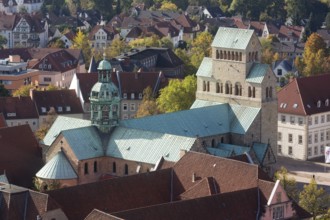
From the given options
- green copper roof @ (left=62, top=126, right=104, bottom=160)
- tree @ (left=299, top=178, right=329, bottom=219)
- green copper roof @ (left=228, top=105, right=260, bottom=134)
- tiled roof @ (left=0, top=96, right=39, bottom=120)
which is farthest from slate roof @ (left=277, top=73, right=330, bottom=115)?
green copper roof @ (left=62, top=126, right=104, bottom=160)

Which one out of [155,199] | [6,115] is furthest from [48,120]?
[155,199]

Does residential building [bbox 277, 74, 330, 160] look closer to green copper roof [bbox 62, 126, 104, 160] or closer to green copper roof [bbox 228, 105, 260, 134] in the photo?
green copper roof [bbox 228, 105, 260, 134]

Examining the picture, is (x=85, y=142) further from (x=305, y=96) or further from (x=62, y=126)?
(x=305, y=96)

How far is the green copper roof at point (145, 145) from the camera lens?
4313 inches

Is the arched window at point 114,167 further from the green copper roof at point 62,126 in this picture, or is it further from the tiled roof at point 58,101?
the tiled roof at point 58,101

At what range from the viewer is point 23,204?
91.4 m

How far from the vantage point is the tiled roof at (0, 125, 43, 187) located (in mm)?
113062

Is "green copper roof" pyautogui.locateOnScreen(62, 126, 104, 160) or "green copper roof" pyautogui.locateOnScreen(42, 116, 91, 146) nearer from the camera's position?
"green copper roof" pyautogui.locateOnScreen(62, 126, 104, 160)

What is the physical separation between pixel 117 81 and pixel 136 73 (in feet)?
11.9

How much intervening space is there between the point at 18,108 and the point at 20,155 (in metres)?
36.8

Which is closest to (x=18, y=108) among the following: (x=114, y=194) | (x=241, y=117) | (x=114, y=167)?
(x=241, y=117)

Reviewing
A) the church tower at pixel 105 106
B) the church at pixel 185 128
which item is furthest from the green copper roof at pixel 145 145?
the church tower at pixel 105 106

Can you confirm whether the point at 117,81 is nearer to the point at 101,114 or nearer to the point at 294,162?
the point at 294,162

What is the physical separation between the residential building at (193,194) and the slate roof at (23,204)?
1104mm
